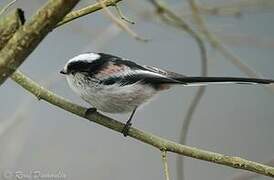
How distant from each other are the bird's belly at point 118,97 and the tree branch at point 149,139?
0.13 m

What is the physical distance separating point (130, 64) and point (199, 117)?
2035 mm

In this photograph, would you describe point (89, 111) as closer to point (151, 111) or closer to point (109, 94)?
point (109, 94)

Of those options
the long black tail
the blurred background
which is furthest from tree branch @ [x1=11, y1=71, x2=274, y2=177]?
the blurred background

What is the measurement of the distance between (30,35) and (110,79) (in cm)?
102

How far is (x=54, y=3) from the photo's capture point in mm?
807

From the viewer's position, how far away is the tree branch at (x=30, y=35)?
78cm

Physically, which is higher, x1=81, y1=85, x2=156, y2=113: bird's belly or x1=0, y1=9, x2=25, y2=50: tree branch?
x1=0, y1=9, x2=25, y2=50: tree branch

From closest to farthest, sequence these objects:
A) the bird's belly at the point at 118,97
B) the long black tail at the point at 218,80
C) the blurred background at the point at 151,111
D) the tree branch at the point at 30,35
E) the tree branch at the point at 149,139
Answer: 1. the tree branch at the point at 30,35
2. the tree branch at the point at 149,139
3. the long black tail at the point at 218,80
4. the bird's belly at the point at 118,97
5. the blurred background at the point at 151,111

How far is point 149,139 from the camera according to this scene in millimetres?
Answer: 1479

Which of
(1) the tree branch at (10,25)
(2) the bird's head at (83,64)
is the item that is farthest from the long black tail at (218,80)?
(1) the tree branch at (10,25)

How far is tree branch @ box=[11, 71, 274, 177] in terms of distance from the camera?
1368 millimetres

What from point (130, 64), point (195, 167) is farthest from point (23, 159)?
point (130, 64)

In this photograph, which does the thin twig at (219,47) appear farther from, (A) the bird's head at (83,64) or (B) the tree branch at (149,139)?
(B) the tree branch at (149,139)

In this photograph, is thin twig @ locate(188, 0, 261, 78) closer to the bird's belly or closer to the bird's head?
the bird's belly
